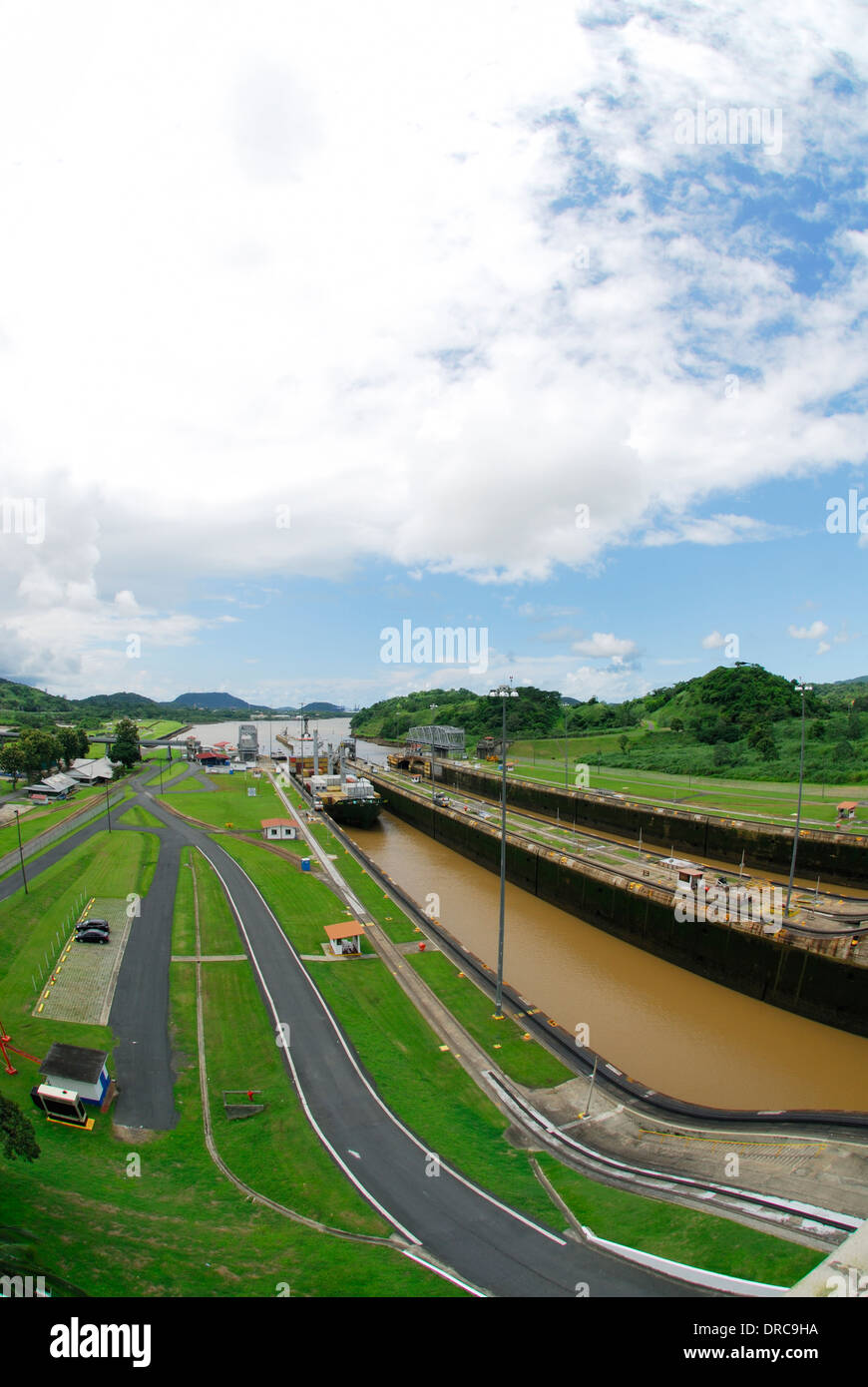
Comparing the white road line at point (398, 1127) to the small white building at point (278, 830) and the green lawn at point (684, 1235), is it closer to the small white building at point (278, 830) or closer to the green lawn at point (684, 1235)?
the green lawn at point (684, 1235)

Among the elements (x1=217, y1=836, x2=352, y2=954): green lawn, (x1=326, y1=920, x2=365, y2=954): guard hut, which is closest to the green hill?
(x1=217, y1=836, x2=352, y2=954): green lawn

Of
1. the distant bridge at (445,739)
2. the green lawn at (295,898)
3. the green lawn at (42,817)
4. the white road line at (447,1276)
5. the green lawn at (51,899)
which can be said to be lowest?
the green lawn at (295,898)

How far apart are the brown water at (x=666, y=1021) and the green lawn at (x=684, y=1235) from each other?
801 cm

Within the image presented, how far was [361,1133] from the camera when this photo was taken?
1609cm

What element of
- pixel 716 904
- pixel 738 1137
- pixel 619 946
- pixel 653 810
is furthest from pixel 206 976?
pixel 653 810

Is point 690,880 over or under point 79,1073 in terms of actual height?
over

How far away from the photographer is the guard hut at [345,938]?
2786 centimetres

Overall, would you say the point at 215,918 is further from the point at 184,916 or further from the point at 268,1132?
the point at 268,1132

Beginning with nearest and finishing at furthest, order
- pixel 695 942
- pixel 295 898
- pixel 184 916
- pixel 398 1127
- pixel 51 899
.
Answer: pixel 398 1127 < pixel 695 942 < pixel 184 916 < pixel 51 899 < pixel 295 898

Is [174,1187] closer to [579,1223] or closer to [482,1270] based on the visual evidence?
[482,1270]

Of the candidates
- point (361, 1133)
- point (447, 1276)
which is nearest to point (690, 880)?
point (361, 1133)

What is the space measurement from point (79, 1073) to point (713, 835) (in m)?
46.6

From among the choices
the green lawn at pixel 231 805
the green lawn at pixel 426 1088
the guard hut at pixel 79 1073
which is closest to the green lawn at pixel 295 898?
the green lawn at pixel 426 1088

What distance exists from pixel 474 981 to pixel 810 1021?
545 inches
